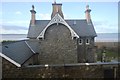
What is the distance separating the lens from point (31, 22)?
25266 mm

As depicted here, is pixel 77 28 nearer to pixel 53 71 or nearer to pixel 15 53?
pixel 15 53

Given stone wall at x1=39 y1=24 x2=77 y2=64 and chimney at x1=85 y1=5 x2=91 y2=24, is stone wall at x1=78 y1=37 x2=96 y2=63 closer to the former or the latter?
chimney at x1=85 y1=5 x2=91 y2=24

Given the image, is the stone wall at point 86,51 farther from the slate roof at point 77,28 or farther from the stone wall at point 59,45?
the stone wall at point 59,45

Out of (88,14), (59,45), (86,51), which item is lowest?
(86,51)

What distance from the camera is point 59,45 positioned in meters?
19.1

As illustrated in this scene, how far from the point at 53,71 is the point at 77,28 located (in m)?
12.3

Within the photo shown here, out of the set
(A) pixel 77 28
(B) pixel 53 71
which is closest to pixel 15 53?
(B) pixel 53 71

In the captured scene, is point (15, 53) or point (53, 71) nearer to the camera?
point (53, 71)

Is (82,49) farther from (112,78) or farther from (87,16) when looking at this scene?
(112,78)

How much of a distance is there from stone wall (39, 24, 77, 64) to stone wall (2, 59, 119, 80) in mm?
5808

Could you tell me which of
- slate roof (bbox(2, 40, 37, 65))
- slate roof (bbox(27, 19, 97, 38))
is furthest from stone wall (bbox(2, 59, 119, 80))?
slate roof (bbox(27, 19, 97, 38))

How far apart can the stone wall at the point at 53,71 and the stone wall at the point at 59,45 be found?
5.81 metres

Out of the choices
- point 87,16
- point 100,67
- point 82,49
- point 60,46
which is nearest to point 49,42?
point 60,46

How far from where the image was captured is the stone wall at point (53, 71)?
42.9ft
